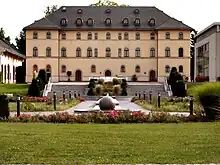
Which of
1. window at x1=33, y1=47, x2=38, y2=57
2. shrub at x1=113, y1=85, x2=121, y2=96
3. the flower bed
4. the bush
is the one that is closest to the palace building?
window at x1=33, y1=47, x2=38, y2=57

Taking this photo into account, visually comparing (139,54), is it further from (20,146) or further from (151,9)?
(20,146)

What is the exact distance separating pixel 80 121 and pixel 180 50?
69.4 metres

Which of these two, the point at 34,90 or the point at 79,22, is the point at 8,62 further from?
the point at 34,90

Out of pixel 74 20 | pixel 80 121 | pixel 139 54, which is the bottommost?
pixel 80 121

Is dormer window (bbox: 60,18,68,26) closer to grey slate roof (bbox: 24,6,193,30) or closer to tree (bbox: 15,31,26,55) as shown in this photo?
grey slate roof (bbox: 24,6,193,30)

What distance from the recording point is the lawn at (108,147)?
10.2m

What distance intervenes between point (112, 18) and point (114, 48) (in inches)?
205

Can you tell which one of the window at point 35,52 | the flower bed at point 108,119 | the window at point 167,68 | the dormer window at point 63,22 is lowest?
the flower bed at point 108,119

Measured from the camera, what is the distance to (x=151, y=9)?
9269 cm

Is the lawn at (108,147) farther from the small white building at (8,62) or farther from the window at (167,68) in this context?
the window at (167,68)

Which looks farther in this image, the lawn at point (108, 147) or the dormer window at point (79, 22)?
the dormer window at point (79, 22)

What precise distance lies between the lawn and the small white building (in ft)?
194

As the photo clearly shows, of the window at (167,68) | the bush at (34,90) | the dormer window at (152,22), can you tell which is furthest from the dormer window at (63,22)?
the bush at (34,90)

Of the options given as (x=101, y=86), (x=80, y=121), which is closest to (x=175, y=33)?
(x=101, y=86)
